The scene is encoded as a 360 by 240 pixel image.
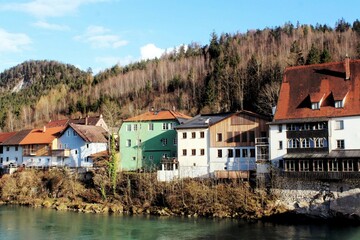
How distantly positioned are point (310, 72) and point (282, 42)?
6963cm

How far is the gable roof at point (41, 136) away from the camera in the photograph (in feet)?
225

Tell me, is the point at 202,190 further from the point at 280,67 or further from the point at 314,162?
the point at 280,67

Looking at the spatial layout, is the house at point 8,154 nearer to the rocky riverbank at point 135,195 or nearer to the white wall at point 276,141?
the rocky riverbank at point 135,195

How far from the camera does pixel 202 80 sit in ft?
332

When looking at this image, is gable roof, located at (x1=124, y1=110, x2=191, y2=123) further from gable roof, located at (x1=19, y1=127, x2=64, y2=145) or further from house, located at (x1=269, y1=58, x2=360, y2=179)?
gable roof, located at (x1=19, y1=127, x2=64, y2=145)

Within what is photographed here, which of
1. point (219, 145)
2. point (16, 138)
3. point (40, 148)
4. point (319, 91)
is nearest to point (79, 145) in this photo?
point (40, 148)

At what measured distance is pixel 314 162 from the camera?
41594 millimetres

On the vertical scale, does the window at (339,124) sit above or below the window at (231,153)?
above

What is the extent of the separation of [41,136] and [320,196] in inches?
1837

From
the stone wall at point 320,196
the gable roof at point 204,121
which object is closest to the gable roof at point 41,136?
the gable roof at point 204,121

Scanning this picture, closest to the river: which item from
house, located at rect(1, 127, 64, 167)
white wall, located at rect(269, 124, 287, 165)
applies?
white wall, located at rect(269, 124, 287, 165)

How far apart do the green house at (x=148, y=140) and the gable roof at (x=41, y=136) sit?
1451 centimetres

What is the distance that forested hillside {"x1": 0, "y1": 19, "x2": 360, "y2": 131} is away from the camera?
261 ft

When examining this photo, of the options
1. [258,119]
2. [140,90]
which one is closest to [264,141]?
[258,119]
